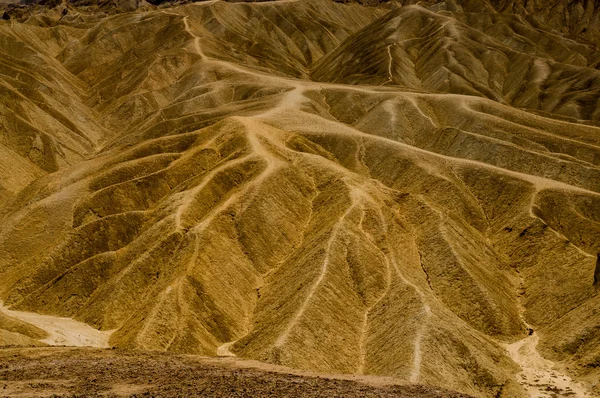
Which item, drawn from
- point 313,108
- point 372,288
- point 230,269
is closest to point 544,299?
point 372,288

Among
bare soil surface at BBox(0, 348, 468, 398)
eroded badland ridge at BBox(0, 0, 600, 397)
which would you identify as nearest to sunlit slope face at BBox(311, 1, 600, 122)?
eroded badland ridge at BBox(0, 0, 600, 397)

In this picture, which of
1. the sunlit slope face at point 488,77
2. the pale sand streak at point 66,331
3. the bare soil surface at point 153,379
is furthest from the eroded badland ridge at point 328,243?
the sunlit slope face at point 488,77

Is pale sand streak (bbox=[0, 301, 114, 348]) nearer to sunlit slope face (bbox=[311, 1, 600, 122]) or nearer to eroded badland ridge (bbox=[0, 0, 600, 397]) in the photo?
eroded badland ridge (bbox=[0, 0, 600, 397])

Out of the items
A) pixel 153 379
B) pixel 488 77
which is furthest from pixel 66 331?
pixel 488 77

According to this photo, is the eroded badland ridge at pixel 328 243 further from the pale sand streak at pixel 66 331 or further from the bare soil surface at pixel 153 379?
the bare soil surface at pixel 153 379

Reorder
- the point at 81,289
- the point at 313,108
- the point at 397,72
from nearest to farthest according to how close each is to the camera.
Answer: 1. the point at 81,289
2. the point at 313,108
3. the point at 397,72

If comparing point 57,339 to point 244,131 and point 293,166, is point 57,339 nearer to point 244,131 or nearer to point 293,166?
point 293,166

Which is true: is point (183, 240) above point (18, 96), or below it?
below

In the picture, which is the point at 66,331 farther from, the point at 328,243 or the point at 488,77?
the point at 488,77
